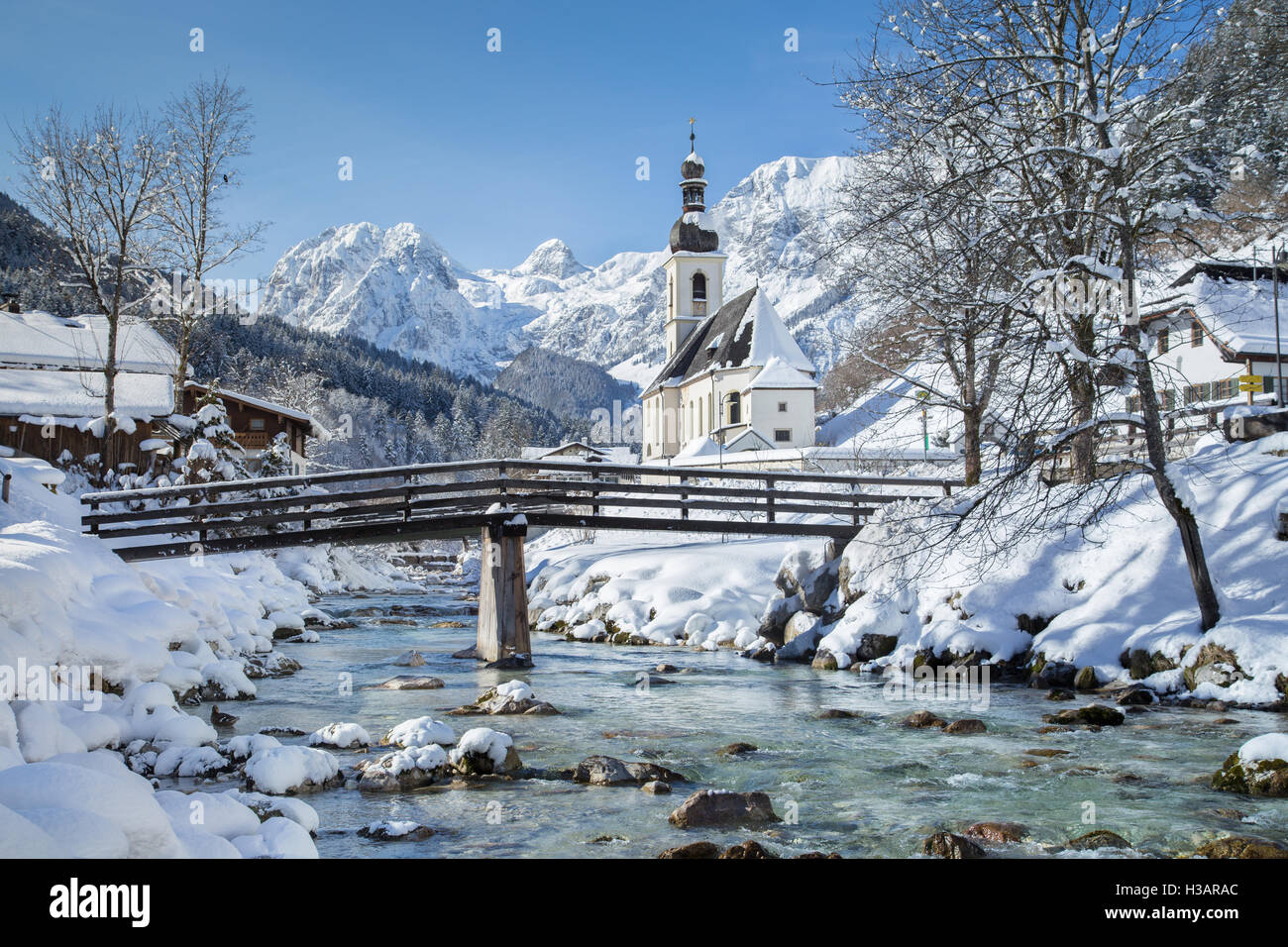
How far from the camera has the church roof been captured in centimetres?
5972

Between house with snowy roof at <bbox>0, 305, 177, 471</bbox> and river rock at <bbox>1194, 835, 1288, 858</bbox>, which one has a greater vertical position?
house with snowy roof at <bbox>0, 305, 177, 471</bbox>

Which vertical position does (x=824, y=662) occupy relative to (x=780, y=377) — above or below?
below

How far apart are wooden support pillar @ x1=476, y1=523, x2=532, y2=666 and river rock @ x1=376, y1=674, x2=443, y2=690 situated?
269 centimetres

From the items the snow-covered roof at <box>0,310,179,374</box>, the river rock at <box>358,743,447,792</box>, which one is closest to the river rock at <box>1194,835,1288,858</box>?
the river rock at <box>358,743,447,792</box>

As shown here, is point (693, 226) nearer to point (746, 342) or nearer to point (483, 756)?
point (746, 342)

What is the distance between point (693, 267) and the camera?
Result: 79875 millimetres

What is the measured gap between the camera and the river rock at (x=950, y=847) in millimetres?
7285

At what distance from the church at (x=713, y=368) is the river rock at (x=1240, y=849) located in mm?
44100

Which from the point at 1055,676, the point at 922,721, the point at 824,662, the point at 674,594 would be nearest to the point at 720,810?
the point at 922,721

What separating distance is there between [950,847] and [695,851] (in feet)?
6.55

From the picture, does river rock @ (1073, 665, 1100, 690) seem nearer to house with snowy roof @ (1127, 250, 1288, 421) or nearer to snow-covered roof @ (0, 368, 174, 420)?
house with snowy roof @ (1127, 250, 1288, 421)

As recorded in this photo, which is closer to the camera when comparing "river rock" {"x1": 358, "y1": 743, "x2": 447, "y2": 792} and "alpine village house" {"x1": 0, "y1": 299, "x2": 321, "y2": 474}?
"river rock" {"x1": 358, "y1": 743, "x2": 447, "y2": 792}

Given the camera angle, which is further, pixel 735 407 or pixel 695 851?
pixel 735 407

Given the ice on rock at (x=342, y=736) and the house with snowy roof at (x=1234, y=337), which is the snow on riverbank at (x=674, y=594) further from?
the house with snowy roof at (x=1234, y=337)
